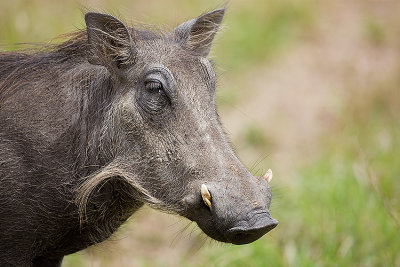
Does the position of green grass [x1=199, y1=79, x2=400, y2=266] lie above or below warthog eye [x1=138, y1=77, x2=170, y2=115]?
below

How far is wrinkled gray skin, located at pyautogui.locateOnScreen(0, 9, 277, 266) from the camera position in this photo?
3.18 metres

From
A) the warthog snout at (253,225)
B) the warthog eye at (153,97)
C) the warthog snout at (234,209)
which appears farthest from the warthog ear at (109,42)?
the warthog snout at (253,225)

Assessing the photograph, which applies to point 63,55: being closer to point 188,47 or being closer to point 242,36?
point 188,47

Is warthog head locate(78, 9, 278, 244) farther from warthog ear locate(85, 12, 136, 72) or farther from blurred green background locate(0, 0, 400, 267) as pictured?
blurred green background locate(0, 0, 400, 267)

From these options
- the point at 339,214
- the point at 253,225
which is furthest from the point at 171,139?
the point at 339,214

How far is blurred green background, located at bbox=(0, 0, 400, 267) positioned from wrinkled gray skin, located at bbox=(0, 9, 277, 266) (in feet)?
1.11

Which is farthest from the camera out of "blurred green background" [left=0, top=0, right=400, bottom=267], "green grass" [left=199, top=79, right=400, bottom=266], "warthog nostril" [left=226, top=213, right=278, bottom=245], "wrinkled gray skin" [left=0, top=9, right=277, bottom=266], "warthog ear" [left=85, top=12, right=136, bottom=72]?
"blurred green background" [left=0, top=0, right=400, bottom=267]

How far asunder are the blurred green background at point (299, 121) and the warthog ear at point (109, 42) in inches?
17.3

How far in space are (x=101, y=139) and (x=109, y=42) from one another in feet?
1.65

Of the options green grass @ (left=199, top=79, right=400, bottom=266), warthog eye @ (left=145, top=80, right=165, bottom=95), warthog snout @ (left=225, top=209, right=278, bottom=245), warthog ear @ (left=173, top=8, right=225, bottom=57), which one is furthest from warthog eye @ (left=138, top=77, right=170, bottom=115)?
green grass @ (left=199, top=79, right=400, bottom=266)

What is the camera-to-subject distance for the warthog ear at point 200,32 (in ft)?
11.9

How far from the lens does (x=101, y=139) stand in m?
3.44

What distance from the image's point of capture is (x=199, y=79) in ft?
11.0

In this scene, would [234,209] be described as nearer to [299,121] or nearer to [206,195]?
[206,195]
